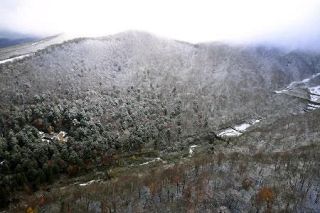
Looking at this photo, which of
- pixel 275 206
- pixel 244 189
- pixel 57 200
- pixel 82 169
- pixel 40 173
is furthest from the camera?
pixel 82 169

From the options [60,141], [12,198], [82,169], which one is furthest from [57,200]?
[60,141]

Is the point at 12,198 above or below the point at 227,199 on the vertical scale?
below

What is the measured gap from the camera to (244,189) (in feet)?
406

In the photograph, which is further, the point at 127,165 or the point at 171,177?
the point at 127,165

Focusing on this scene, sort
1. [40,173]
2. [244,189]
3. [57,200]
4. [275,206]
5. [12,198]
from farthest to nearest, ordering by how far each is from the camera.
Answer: [40,173], [12,198], [57,200], [244,189], [275,206]

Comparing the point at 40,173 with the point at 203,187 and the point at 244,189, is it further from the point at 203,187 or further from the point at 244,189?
the point at 244,189

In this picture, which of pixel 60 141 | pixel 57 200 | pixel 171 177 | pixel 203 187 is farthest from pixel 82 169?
pixel 203 187

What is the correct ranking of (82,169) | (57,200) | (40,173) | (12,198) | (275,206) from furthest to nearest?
(82,169), (40,173), (12,198), (57,200), (275,206)

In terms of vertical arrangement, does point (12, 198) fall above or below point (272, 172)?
below

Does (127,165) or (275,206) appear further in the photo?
(127,165)

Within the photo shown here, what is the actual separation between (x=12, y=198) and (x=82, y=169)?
34334 millimetres

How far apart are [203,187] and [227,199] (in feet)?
32.6

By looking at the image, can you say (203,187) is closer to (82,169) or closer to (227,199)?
(227,199)

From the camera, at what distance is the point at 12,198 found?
154m
